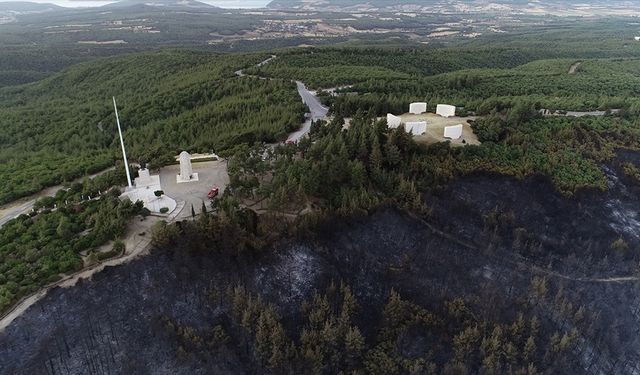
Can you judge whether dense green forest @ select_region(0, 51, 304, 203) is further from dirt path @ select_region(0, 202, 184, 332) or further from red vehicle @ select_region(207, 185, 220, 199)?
dirt path @ select_region(0, 202, 184, 332)

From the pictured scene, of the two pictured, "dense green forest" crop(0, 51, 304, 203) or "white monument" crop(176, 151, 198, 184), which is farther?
"dense green forest" crop(0, 51, 304, 203)

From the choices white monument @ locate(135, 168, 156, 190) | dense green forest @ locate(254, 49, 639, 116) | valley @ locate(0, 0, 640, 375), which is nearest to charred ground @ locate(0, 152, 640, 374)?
valley @ locate(0, 0, 640, 375)

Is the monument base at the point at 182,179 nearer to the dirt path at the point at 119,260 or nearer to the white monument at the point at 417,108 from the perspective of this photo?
the dirt path at the point at 119,260

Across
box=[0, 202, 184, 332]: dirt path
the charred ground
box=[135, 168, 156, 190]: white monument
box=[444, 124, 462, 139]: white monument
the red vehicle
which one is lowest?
the charred ground

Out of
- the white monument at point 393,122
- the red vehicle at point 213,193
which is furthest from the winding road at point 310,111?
the red vehicle at point 213,193

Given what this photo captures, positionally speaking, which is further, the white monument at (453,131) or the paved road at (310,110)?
the paved road at (310,110)

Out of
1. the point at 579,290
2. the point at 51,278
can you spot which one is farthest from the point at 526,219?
the point at 51,278
